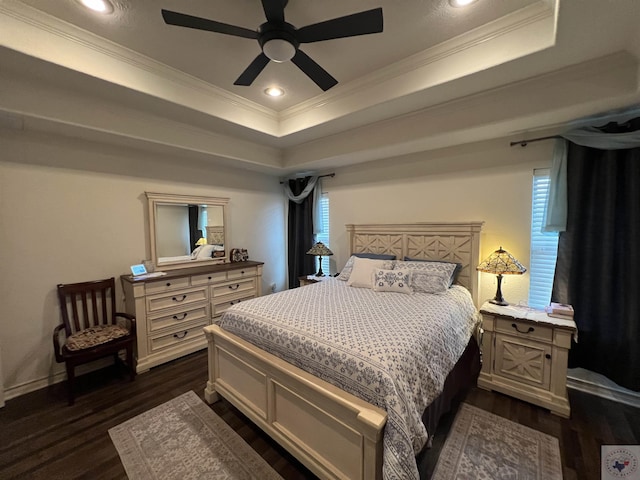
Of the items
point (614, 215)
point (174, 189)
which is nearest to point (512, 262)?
point (614, 215)

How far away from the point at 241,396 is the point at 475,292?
248 cm

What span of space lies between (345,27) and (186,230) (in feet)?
9.47

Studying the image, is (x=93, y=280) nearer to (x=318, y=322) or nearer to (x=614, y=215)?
(x=318, y=322)

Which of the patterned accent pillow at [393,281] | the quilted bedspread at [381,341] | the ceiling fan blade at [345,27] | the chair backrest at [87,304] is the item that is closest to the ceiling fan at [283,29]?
the ceiling fan blade at [345,27]

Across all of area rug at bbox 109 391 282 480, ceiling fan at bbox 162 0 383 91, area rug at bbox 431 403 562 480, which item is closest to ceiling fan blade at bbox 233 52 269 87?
ceiling fan at bbox 162 0 383 91

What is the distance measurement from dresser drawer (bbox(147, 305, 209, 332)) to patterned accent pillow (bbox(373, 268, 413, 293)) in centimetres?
208

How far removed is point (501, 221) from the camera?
2684 millimetres

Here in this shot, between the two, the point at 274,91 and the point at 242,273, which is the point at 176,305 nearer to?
the point at 242,273

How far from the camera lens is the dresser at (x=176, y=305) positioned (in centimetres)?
263

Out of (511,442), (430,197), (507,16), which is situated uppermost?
(507,16)

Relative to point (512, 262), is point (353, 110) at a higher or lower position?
higher

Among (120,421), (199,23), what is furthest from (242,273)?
(199,23)

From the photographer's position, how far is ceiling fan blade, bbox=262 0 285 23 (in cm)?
135

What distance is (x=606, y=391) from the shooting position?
2.19 meters
